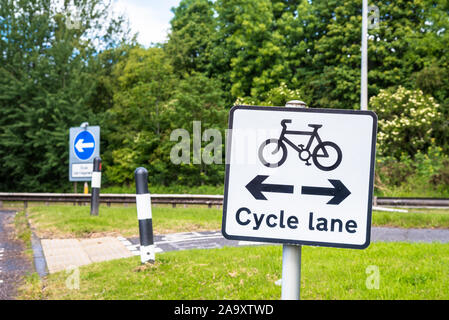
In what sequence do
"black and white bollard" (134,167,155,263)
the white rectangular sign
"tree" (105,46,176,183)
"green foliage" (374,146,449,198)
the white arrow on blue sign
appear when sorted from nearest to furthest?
1. "black and white bollard" (134,167,155,263)
2. the white arrow on blue sign
3. the white rectangular sign
4. "green foliage" (374,146,449,198)
5. "tree" (105,46,176,183)

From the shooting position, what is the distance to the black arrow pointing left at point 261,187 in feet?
5.43

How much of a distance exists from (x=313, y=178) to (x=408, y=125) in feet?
68.3

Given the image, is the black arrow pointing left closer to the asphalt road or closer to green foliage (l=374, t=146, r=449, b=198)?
the asphalt road

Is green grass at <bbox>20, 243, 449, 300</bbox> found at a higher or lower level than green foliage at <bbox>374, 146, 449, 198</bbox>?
lower

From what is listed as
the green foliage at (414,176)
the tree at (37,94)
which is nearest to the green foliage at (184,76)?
the tree at (37,94)

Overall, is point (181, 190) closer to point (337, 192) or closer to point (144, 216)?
point (144, 216)

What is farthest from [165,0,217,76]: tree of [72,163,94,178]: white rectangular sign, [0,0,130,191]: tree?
[72,163,94,178]: white rectangular sign

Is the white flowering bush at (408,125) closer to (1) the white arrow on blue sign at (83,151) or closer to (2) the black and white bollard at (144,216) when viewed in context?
(1) the white arrow on blue sign at (83,151)

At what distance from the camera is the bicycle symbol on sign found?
164 cm

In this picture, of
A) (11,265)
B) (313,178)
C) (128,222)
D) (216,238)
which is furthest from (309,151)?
(128,222)

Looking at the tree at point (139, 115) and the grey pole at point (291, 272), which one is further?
the tree at point (139, 115)

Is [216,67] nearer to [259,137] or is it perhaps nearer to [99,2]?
[99,2]

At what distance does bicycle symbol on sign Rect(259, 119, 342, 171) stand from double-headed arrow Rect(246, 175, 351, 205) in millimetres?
62

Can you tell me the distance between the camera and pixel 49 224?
9.16 m
